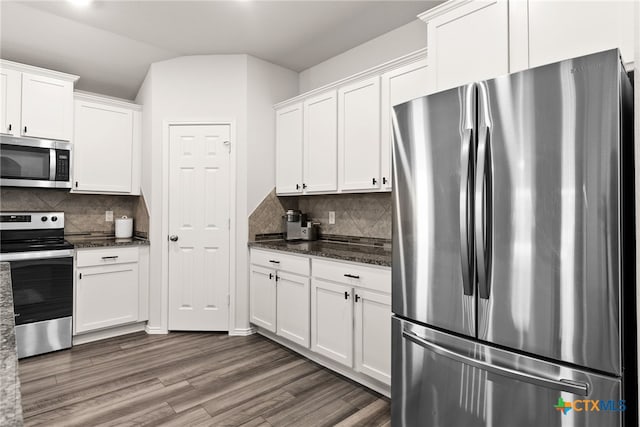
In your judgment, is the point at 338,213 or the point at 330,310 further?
the point at 338,213

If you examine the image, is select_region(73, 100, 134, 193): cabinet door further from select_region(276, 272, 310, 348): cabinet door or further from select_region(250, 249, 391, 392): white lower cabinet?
select_region(276, 272, 310, 348): cabinet door

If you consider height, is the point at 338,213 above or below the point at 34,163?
below

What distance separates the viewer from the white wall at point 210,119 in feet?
11.8

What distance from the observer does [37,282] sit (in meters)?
3.04

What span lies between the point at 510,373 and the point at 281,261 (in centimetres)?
209

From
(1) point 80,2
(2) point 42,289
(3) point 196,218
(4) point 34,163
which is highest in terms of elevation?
(1) point 80,2

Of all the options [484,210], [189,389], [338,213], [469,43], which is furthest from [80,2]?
[484,210]

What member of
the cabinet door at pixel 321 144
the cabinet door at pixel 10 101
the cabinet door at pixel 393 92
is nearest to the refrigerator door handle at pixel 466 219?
the cabinet door at pixel 393 92

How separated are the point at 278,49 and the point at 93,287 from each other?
283 cm

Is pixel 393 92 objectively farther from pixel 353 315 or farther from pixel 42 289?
pixel 42 289

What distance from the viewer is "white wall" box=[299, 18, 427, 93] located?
2990 millimetres

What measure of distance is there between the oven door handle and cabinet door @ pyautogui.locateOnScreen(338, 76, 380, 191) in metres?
A: 2.46

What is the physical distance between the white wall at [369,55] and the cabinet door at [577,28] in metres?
1.33

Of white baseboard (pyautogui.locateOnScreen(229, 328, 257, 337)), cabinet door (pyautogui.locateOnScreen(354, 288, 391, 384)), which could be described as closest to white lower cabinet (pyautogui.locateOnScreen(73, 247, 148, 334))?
white baseboard (pyautogui.locateOnScreen(229, 328, 257, 337))
